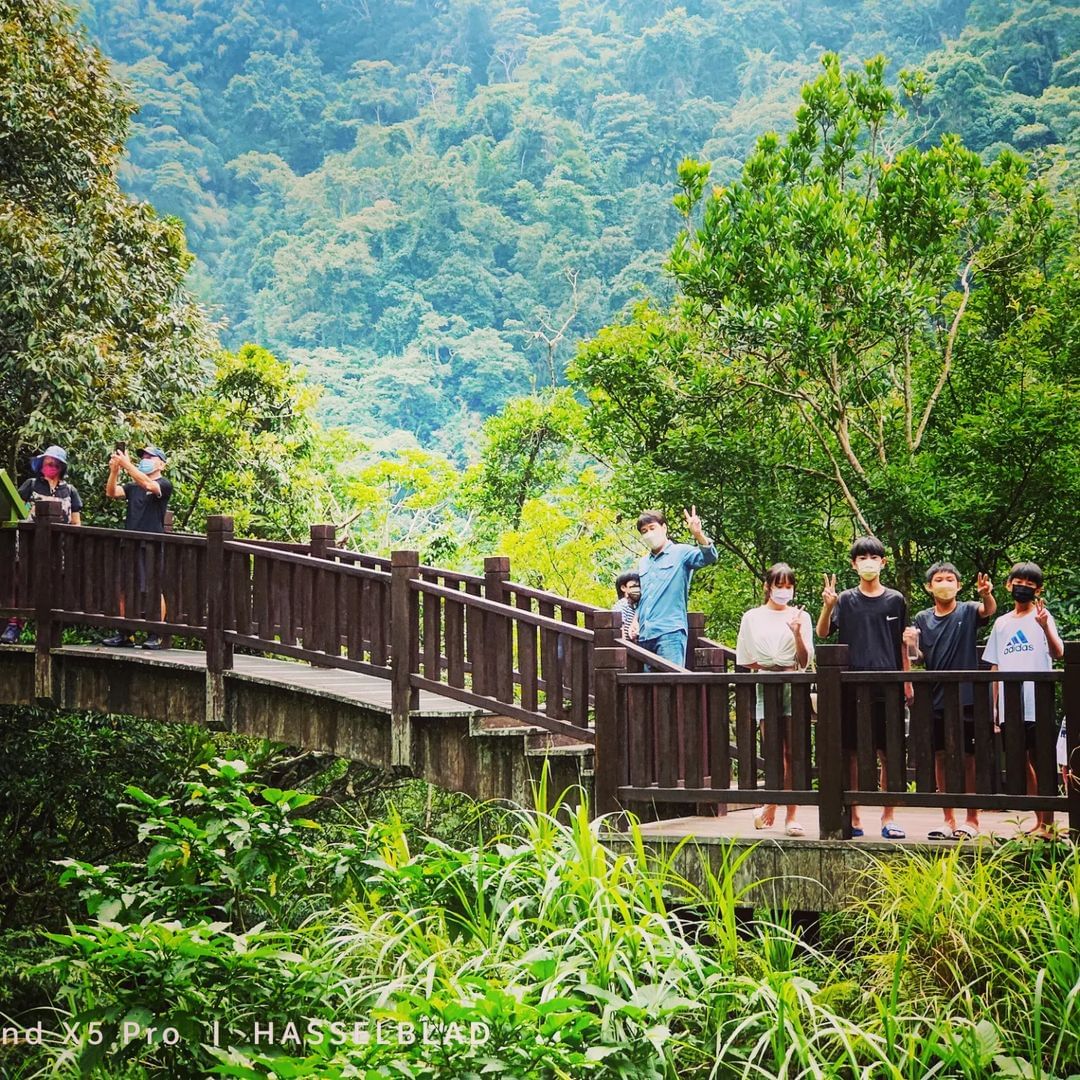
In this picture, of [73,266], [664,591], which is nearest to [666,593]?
[664,591]

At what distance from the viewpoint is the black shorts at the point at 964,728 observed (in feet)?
22.0

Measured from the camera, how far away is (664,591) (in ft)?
27.1

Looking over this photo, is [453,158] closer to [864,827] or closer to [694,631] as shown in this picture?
[694,631]

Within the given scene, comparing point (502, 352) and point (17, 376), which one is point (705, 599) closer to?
point (17, 376)

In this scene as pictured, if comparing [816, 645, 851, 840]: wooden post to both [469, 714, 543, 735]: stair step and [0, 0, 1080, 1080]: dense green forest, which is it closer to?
[0, 0, 1080, 1080]: dense green forest

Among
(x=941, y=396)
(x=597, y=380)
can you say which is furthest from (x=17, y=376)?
(x=941, y=396)

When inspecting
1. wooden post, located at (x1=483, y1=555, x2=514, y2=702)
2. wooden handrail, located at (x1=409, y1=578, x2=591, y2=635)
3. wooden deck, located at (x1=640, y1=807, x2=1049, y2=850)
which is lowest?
wooden deck, located at (x1=640, y1=807, x2=1049, y2=850)

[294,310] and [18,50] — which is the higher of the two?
[294,310]

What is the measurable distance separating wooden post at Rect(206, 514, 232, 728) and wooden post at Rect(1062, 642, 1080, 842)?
5558mm

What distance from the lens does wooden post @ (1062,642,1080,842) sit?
6.29 m

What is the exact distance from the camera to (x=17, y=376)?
14531 mm

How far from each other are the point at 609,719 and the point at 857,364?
760cm

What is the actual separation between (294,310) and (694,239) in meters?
43.5

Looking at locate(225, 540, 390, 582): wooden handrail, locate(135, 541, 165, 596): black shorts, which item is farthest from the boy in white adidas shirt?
locate(135, 541, 165, 596): black shorts
